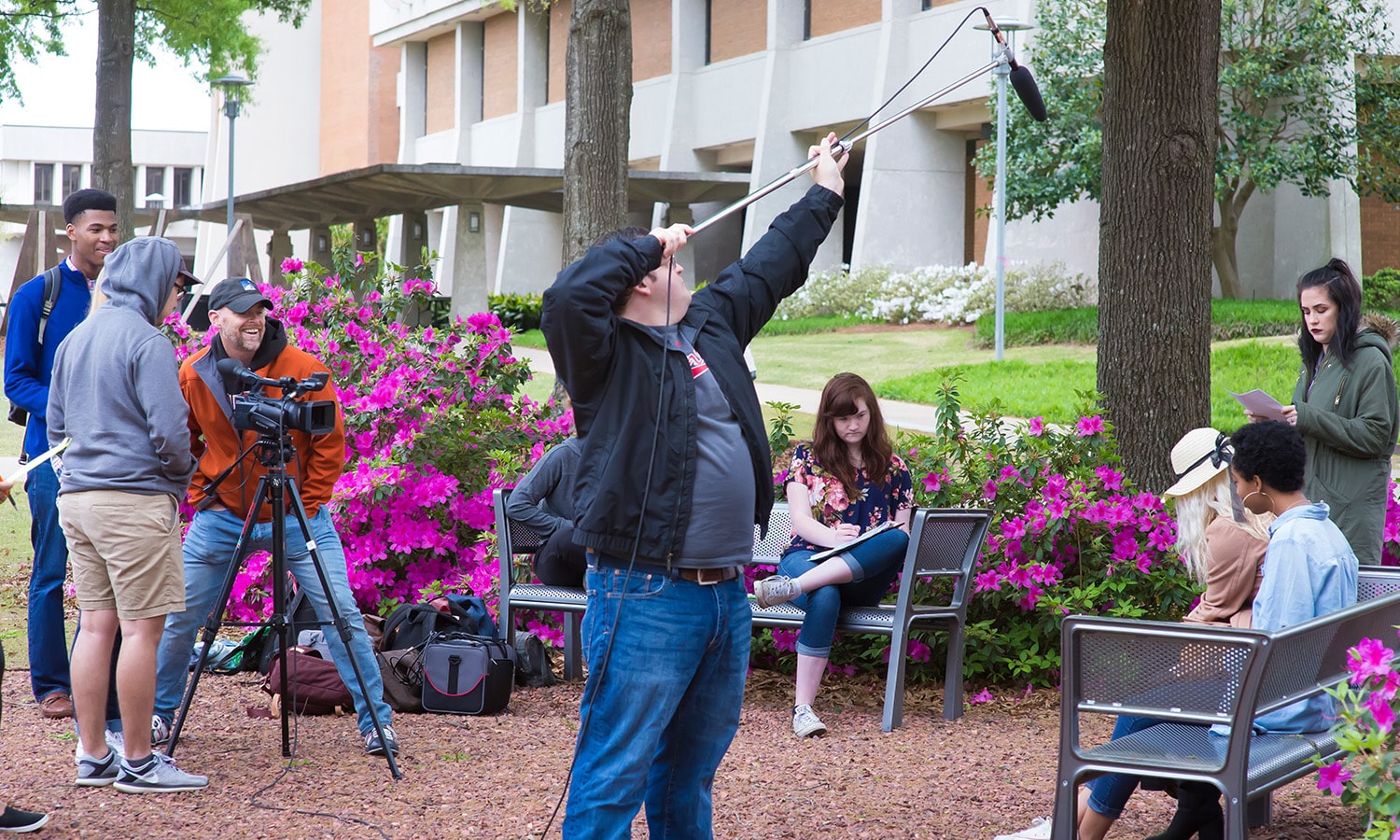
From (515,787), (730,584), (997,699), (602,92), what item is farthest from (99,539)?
(602,92)

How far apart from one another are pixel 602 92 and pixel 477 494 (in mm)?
3434

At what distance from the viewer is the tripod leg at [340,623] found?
4.73 metres

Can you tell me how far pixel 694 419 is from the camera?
318cm

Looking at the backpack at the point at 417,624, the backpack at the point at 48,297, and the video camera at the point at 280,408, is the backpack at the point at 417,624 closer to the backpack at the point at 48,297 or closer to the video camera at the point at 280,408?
the video camera at the point at 280,408

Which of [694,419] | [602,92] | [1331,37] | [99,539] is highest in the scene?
[1331,37]

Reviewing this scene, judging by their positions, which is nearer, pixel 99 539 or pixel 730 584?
→ pixel 730 584

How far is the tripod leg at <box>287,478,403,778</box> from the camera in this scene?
15.5 feet

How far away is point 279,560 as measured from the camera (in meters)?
4.66

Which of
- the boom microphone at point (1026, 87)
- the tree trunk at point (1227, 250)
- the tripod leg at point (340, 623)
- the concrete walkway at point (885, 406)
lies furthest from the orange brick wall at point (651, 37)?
the tripod leg at point (340, 623)

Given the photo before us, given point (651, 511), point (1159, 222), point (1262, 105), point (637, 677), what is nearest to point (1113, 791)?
point (637, 677)

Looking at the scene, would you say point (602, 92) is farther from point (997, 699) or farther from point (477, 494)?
point (997, 699)

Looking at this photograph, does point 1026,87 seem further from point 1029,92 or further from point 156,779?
point 156,779

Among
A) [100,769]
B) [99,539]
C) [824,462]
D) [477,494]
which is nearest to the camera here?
[99,539]

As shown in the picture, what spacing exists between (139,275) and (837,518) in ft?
9.41
